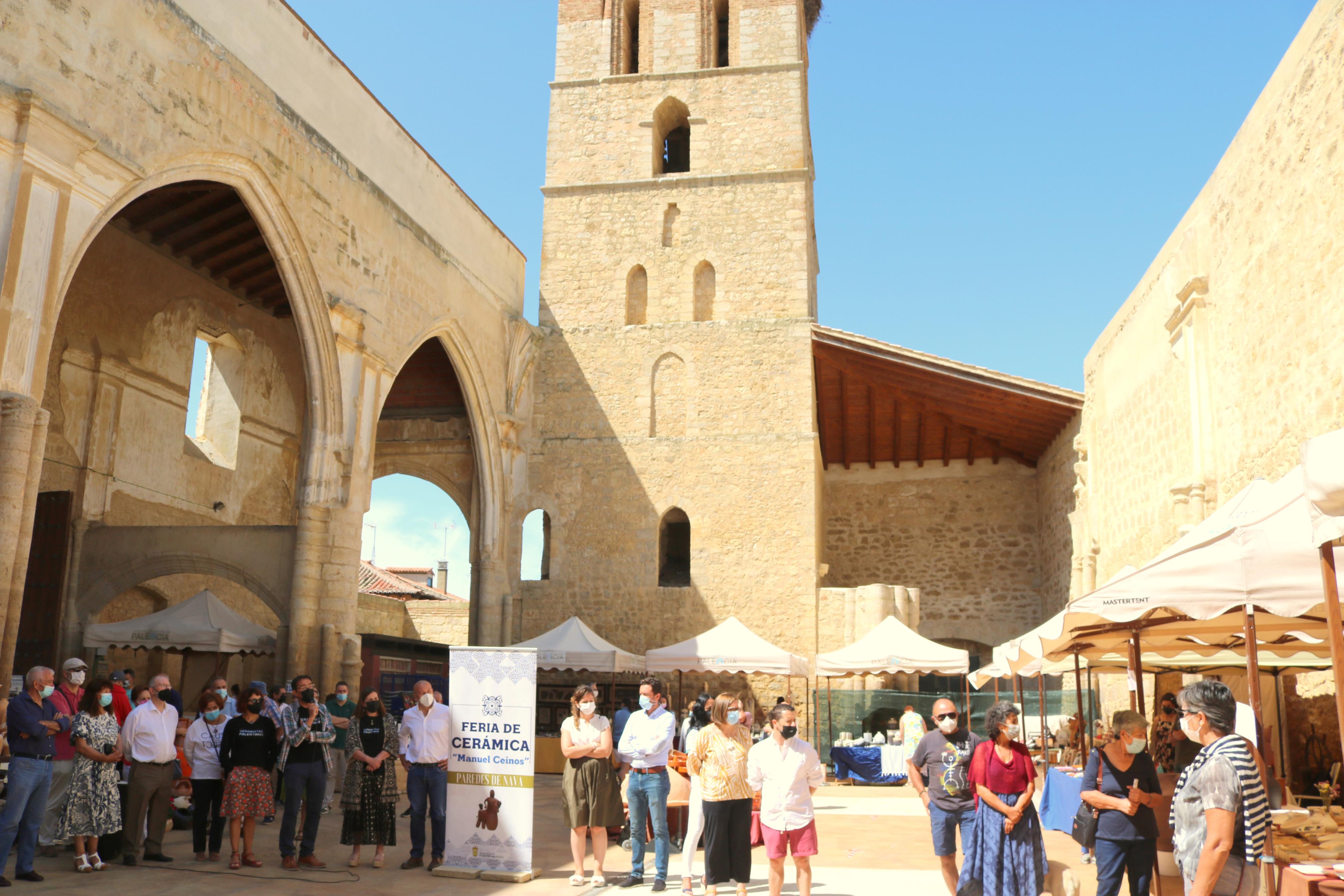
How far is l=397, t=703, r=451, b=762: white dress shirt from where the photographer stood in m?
6.75

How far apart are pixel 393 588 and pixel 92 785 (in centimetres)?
2211

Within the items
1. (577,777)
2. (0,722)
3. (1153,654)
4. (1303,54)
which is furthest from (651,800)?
(1303,54)

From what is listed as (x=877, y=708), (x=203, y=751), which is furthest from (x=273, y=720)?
(x=877, y=708)


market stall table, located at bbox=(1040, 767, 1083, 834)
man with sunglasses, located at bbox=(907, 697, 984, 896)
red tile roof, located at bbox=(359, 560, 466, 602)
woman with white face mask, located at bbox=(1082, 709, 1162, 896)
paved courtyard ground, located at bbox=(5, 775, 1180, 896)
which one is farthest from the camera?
red tile roof, located at bbox=(359, 560, 466, 602)

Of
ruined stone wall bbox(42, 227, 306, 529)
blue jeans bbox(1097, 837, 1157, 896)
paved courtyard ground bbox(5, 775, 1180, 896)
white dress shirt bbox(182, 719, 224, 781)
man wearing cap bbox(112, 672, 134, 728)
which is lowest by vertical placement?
paved courtyard ground bbox(5, 775, 1180, 896)

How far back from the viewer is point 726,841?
5.61 m

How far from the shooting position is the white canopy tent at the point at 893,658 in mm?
13523

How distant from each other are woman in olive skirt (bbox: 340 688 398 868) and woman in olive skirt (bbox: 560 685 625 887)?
126 cm

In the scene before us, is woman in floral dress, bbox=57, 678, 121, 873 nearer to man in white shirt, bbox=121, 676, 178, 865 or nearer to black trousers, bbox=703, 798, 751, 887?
man in white shirt, bbox=121, 676, 178, 865

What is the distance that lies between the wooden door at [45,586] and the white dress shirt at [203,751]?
5.64 metres

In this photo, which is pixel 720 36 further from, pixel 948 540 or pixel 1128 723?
pixel 1128 723

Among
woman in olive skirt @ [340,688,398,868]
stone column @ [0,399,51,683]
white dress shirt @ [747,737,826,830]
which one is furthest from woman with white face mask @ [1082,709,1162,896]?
stone column @ [0,399,51,683]

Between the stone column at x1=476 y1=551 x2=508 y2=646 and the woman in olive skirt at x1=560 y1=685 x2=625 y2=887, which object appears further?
the stone column at x1=476 y1=551 x2=508 y2=646

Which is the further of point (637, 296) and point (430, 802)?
point (637, 296)
